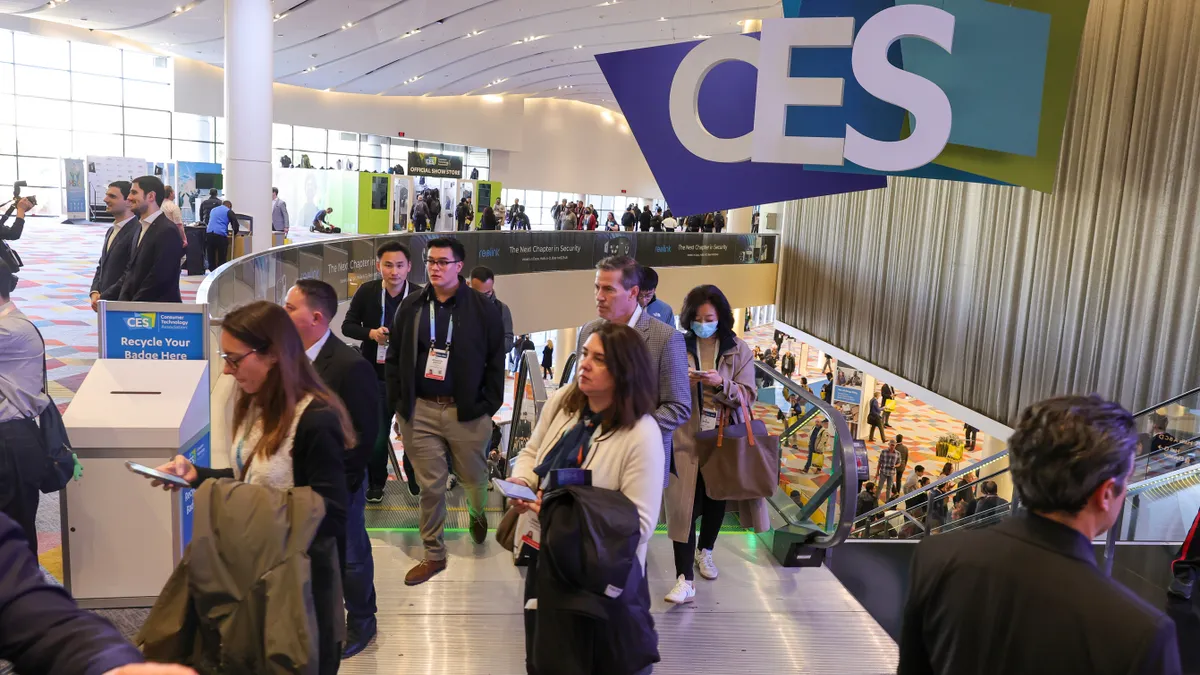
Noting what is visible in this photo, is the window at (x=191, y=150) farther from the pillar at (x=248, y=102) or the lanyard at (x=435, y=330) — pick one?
the lanyard at (x=435, y=330)

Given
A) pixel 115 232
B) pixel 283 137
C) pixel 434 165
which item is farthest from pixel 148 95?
pixel 115 232

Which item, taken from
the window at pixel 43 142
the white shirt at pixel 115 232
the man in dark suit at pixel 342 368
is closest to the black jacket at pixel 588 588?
the man in dark suit at pixel 342 368

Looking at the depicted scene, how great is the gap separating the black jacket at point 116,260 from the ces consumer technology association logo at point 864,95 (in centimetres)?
328

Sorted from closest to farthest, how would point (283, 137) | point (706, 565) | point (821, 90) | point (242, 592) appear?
1. point (242, 592)
2. point (706, 565)
3. point (821, 90)
4. point (283, 137)

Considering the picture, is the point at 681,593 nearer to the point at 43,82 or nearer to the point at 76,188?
the point at 76,188

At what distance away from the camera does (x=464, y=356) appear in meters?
4.17

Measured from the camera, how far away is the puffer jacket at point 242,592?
2.12m

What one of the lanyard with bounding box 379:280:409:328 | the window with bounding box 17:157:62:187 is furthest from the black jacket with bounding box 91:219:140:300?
the window with bounding box 17:157:62:187

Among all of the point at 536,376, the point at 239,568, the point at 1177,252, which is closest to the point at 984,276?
the point at 1177,252

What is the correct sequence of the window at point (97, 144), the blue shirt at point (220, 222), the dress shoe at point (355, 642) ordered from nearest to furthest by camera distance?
the dress shoe at point (355, 642), the blue shirt at point (220, 222), the window at point (97, 144)

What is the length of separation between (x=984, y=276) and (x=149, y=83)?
23607 mm

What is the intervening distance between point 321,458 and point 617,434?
847 mm

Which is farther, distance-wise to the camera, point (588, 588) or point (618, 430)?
point (618, 430)

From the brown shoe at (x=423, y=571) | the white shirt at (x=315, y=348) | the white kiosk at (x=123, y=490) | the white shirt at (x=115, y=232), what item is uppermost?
the white shirt at (x=115, y=232)
